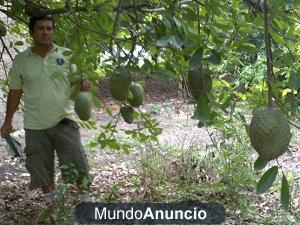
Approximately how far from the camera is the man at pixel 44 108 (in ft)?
11.0

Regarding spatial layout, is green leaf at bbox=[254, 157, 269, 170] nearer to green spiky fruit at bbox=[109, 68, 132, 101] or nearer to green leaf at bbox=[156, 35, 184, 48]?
green leaf at bbox=[156, 35, 184, 48]

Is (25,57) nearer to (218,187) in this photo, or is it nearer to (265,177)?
(218,187)

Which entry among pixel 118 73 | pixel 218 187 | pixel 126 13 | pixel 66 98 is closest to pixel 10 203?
pixel 66 98

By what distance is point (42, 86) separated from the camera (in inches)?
132

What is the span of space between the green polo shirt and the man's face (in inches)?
2.9

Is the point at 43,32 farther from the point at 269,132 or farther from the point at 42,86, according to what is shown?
the point at 269,132

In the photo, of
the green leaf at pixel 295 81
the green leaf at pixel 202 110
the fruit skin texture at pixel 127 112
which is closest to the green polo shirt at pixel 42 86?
the fruit skin texture at pixel 127 112

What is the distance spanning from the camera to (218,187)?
13.0 feet

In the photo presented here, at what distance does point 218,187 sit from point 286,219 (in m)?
0.73

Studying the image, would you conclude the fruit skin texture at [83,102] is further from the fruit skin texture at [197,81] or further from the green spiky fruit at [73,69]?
the fruit skin texture at [197,81]

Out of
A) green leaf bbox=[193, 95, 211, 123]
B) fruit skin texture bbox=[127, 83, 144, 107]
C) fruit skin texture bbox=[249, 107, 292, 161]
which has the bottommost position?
fruit skin texture bbox=[249, 107, 292, 161]

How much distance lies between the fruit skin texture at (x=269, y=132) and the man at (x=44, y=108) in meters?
2.00

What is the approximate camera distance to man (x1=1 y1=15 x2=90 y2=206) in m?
3.34

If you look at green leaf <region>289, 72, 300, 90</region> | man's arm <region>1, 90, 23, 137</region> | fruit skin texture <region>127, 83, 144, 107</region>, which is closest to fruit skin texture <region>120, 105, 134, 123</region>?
fruit skin texture <region>127, 83, 144, 107</region>
